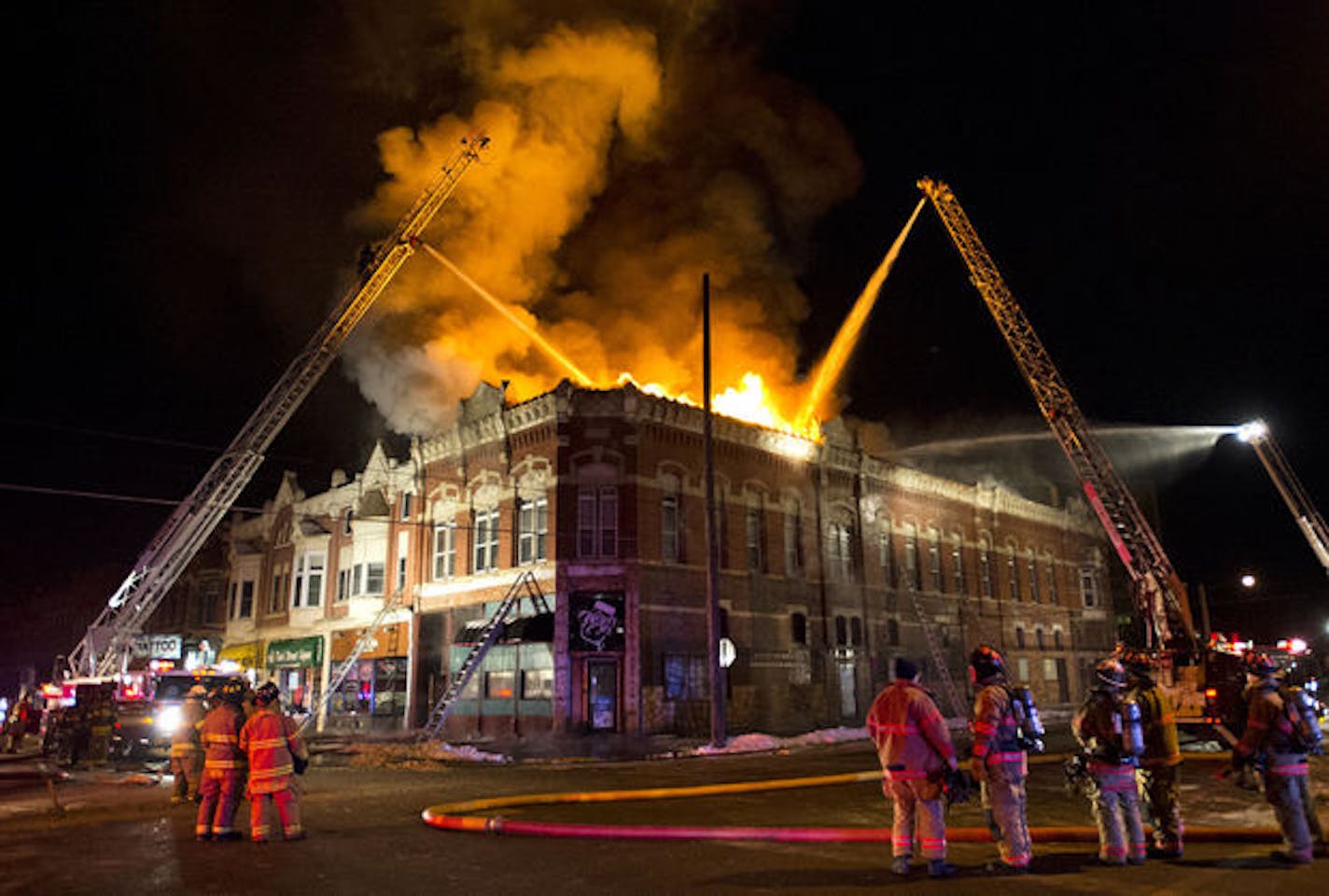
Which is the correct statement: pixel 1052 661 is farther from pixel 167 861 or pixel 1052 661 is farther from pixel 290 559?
pixel 167 861

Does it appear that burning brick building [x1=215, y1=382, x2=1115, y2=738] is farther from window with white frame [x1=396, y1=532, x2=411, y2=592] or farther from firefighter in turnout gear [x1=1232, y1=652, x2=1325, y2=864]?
firefighter in turnout gear [x1=1232, y1=652, x2=1325, y2=864]

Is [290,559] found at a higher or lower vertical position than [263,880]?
higher

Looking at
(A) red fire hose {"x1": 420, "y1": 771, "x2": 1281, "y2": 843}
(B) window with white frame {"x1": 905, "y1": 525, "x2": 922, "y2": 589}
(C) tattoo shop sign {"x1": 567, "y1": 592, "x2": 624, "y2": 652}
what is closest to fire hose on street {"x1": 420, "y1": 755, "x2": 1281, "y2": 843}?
(A) red fire hose {"x1": 420, "y1": 771, "x2": 1281, "y2": 843}

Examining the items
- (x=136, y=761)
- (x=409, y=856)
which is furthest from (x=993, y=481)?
(x=409, y=856)

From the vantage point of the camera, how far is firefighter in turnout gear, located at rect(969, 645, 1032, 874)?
6773mm

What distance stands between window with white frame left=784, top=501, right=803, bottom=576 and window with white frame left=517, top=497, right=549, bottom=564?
822 centimetres

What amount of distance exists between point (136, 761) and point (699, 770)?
549 inches

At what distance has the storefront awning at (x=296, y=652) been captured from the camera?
3494cm

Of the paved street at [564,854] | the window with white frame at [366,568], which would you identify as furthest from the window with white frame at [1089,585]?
the window with white frame at [366,568]

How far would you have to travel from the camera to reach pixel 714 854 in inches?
306

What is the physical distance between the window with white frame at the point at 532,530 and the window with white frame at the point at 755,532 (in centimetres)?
641

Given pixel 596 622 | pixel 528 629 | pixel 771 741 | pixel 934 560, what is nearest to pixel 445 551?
pixel 528 629

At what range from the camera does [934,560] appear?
35062 mm

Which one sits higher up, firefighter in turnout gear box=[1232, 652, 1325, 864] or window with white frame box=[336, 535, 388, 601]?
window with white frame box=[336, 535, 388, 601]
